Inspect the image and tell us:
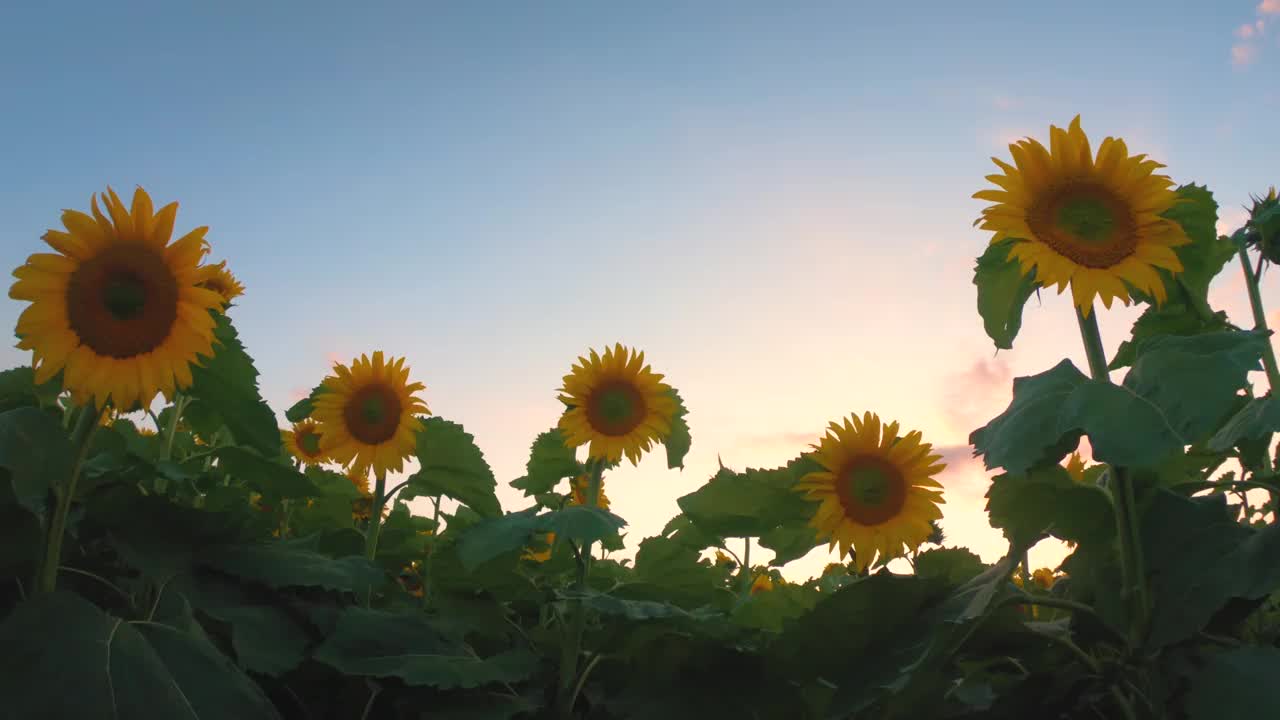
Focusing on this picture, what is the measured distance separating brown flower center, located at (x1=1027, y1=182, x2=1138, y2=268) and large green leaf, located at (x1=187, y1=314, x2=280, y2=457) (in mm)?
1902

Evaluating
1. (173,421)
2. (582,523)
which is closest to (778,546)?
(582,523)

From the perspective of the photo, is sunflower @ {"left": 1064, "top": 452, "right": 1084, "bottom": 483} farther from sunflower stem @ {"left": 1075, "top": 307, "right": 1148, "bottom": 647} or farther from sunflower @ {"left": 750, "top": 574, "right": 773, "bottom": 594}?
sunflower @ {"left": 750, "top": 574, "right": 773, "bottom": 594}

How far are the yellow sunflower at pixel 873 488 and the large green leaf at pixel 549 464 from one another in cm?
143

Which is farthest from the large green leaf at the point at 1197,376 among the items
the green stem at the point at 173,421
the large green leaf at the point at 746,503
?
the green stem at the point at 173,421

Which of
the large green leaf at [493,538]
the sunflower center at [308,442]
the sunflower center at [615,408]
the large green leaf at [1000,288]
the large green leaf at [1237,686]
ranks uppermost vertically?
the sunflower center at [308,442]

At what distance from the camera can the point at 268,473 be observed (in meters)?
2.45

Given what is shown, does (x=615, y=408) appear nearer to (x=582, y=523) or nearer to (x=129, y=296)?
(x=582, y=523)

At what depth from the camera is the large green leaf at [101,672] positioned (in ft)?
5.31

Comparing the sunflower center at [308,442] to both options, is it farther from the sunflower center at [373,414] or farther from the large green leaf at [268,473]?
the large green leaf at [268,473]

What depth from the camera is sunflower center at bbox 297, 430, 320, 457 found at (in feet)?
16.7

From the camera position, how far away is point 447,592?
10.3 ft

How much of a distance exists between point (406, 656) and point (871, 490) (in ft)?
4.46

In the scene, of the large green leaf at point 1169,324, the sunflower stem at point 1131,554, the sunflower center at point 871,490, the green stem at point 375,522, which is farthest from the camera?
the green stem at point 375,522

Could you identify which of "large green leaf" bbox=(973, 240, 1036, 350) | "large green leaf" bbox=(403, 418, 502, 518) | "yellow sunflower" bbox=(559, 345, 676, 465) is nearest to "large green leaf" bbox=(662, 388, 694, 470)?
"yellow sunflower" bbox=(559, 345, 676, 465)
